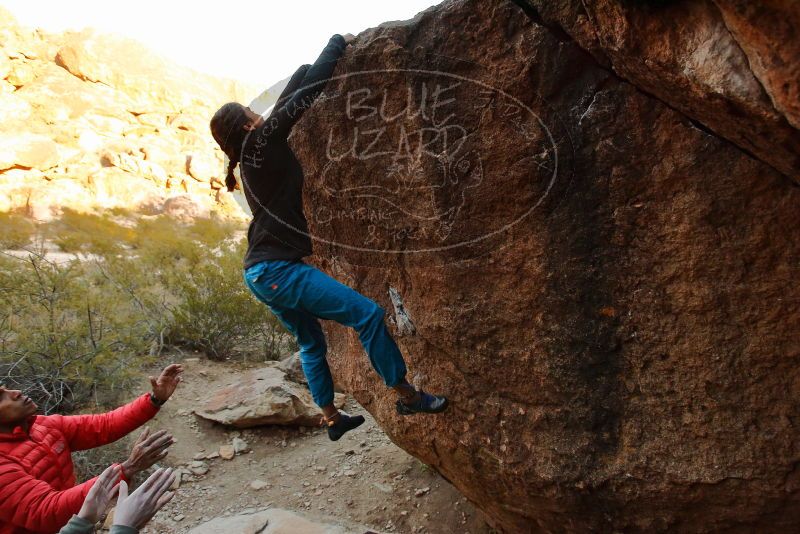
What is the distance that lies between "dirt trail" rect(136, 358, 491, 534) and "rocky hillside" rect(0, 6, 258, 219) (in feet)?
52.5

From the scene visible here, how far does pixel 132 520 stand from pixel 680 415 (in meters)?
2.00

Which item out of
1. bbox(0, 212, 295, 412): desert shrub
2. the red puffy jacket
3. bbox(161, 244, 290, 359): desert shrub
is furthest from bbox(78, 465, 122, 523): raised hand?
bbox(161, 244, 290, 359): desert shrub

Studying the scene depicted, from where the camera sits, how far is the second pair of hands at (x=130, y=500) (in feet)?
5.40

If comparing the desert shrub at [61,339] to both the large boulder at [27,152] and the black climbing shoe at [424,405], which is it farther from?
the large boulder at [27,152]

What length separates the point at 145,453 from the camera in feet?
7.03

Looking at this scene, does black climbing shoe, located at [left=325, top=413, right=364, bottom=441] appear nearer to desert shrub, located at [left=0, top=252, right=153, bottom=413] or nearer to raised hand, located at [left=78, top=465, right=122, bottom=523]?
raised hand, located at [left=78, top=465, right=122, bottom=523]

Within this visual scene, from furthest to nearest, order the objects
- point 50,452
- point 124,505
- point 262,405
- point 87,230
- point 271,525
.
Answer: point 87,230 → point 262,405 → point 271,525 → point 50,452 → point 124,505

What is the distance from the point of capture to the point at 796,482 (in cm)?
191

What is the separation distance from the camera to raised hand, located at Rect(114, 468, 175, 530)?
1635 millimetres

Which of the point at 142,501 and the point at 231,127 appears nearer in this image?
the point at 142,501

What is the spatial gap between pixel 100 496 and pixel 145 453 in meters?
0.39

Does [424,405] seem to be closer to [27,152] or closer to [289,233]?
[289,233]

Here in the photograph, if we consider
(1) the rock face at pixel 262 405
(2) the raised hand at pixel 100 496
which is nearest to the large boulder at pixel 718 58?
(2) the raised hand at pixel 100 496

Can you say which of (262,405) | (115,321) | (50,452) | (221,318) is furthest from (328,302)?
(221,318)
